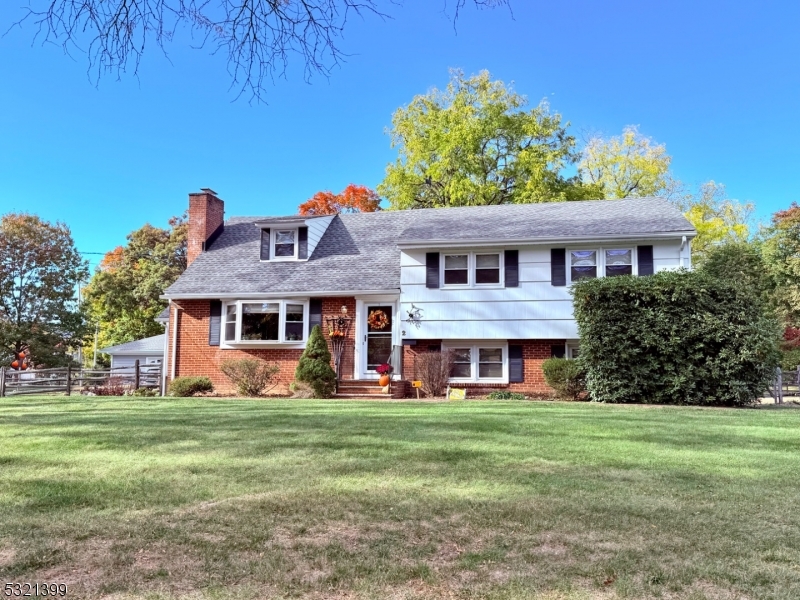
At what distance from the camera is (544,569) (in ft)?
9.12

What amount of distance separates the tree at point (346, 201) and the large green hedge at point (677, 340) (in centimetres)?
2324

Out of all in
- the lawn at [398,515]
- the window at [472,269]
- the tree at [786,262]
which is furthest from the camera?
the tree at [786,262]

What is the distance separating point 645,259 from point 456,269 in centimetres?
504

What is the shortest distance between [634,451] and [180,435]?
4.77 m

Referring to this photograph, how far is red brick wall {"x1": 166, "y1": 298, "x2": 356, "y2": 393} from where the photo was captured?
55.9 feet

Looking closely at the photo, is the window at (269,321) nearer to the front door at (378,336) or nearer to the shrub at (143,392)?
the front door at (378,336)

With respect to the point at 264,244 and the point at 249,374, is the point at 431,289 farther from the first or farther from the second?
the point at 264,244

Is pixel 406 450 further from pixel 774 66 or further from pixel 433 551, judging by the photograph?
pixel 774 66

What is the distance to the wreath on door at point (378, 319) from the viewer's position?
55.8 ft

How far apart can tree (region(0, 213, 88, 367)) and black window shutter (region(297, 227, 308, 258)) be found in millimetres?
16146

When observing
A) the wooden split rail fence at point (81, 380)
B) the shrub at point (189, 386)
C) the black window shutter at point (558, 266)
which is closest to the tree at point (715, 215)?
the black window shutter at point (558, 266)

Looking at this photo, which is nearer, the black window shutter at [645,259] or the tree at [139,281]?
the black window shutter at [645,259]

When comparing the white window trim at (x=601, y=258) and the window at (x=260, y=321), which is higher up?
the white window trim at (x=601, y=258)

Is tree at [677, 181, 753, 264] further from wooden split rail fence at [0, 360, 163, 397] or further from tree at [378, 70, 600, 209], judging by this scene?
wooden split rail fence at [0, 360, 163, 397]
